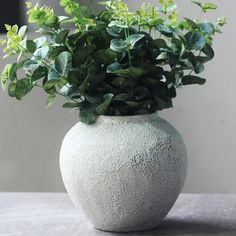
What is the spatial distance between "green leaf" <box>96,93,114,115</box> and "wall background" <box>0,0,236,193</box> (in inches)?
43.5

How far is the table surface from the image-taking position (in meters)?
1.19

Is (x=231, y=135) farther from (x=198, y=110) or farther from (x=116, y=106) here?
(x=116, y=106)

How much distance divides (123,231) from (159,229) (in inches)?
2.8

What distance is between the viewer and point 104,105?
114 cm

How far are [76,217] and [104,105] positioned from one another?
0.28m

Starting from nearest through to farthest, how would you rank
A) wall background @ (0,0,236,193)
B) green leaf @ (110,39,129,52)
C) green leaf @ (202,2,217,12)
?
green leaf @ (110,39,129,52) < green leaf @ (202,2,217,12) < wall background @ (0,0,236,193)

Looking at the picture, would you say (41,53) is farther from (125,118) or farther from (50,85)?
(125,118)

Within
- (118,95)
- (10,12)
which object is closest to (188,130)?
(10,12)

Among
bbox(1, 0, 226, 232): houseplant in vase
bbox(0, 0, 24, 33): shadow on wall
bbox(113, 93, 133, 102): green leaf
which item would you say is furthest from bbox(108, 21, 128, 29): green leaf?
bbox(0, 0, 24, 33): shadow on wall

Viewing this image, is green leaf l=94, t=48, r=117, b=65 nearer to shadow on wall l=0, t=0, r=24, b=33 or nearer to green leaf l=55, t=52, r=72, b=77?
green leaf l=55, t=52, r=72, b=77

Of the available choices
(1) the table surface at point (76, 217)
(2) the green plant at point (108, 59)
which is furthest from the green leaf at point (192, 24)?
(1) the table surface at point (76, 217)

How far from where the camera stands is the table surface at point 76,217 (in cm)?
119

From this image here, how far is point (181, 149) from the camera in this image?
3.82 feet

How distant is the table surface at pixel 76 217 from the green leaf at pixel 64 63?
0.31m
